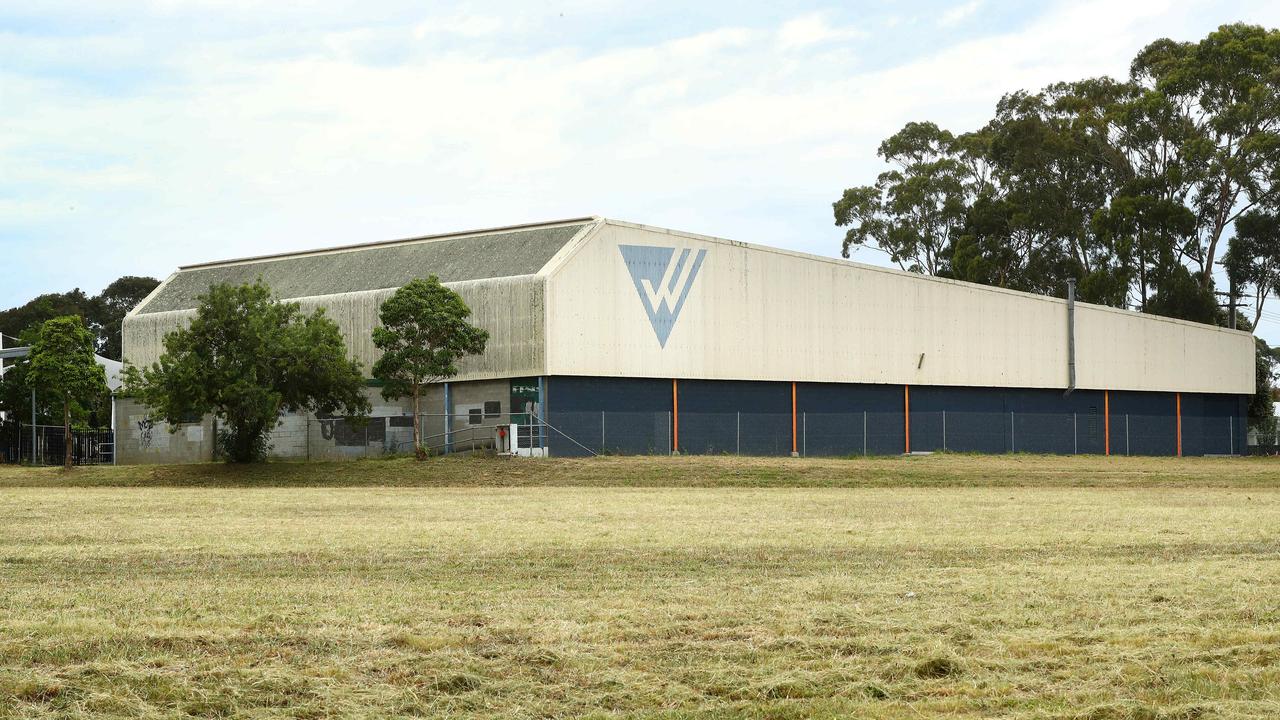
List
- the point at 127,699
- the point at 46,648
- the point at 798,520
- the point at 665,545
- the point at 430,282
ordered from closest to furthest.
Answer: the point at 127,699 < the point at 46,648 < the point at 665,545 < the point at 798,520 < the point at 430,282

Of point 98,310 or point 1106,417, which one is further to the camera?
point 98,310

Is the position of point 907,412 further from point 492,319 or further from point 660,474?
point 660,474

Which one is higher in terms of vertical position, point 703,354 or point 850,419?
point 703,354

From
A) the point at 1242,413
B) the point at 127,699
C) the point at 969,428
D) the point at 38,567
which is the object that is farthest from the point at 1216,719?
the point at 1242,413

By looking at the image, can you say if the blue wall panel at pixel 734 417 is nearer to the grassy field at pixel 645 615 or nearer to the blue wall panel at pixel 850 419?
the blue wall panel at pixel 850 419

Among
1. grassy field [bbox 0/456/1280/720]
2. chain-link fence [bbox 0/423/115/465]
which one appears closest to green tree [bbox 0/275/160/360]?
chain-link fence [bbox 0/423/115/465]

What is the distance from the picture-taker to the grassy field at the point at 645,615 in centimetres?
826

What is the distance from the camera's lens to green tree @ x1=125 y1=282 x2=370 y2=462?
149 feet

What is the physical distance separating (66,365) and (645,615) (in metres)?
45.7

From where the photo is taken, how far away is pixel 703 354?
53.8 m

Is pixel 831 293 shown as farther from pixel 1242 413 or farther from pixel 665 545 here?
pixel 665 545

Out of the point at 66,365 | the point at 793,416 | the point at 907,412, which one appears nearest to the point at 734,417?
the point at 793,416

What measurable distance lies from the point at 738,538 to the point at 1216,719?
11.2m

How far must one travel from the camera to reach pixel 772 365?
183 ft
